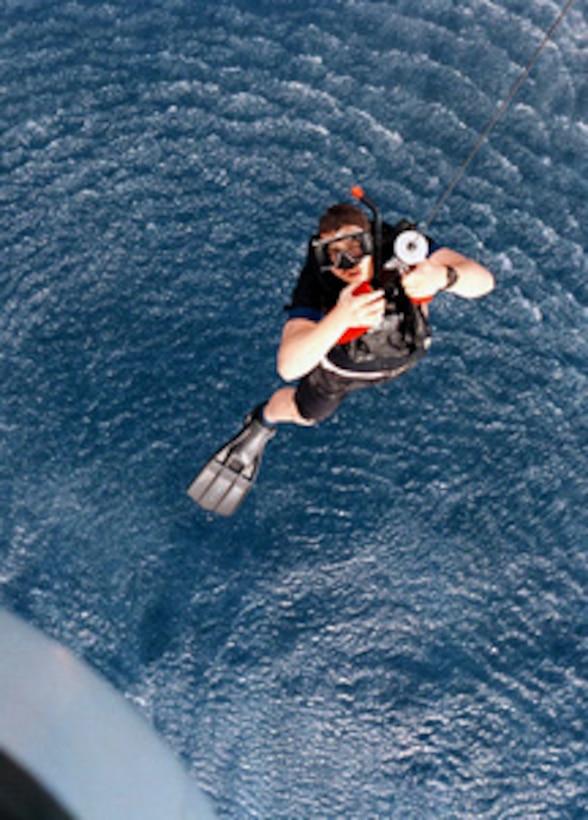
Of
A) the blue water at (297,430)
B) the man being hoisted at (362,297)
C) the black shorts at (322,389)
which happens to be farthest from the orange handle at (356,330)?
the blue water at (297,430)

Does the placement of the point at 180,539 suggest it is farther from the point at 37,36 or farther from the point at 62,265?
the point at 37,36

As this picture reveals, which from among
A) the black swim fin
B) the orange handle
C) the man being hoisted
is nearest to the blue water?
the black swim fin

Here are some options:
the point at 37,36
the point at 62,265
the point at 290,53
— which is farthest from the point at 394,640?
the point at 37,36

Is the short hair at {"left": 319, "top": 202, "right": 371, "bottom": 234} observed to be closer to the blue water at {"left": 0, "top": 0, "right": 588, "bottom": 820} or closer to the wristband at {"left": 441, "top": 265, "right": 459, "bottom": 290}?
the wristband at {"left": 441, "top": 265, "right": 459, "bottom": 290}

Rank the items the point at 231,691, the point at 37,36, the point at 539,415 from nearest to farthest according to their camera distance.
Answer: the point at 231,691, the point at 539,415, the point at 37,36

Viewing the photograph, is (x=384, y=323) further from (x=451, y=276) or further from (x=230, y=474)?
(x=230, y=474)
